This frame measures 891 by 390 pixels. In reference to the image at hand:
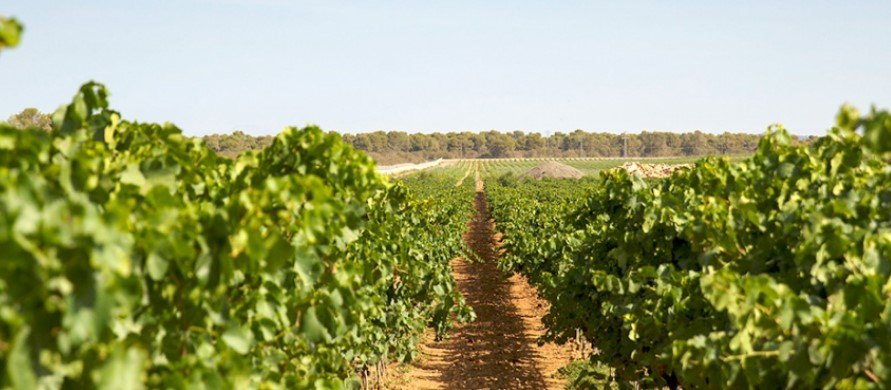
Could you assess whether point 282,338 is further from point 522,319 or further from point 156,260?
point 522,319

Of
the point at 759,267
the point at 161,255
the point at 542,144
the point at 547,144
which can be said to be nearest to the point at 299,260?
the point at 161,255

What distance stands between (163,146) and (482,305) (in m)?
15.3

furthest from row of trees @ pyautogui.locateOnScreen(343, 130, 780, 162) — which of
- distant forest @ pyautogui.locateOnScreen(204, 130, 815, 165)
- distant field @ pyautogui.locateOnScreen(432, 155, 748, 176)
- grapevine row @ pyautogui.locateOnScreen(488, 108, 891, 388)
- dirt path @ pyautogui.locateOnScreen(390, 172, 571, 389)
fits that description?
grapevine row @ pyautogui.locateOnScreen(488, 108, 891, 388)

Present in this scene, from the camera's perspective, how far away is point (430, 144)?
180 metres

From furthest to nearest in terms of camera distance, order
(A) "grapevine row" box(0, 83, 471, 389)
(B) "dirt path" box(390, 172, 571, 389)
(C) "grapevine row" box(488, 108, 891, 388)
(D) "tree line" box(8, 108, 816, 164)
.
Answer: (D) "tree line" box(8, 108, 816, 164) < (B) "dirt path" box(390, 172, 571, 389) < (C) "grapevine row" box(488, 108, 891, 388) < (A) "grapevine row" box(0, 83, 471, 389)

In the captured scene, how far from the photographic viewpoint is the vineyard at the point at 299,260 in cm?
223

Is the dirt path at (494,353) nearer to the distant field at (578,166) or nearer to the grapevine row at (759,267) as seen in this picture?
the grapevine row at (759,267)

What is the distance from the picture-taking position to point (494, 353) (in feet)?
48.2

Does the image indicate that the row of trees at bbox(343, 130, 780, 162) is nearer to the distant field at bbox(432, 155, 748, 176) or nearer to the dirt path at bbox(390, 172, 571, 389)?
the distant field at bbox(432, 155, 748, 176)

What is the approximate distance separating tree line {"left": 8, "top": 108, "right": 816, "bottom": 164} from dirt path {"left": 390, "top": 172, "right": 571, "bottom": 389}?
13067 centimetres

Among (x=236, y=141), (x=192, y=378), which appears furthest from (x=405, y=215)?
(x=236, y=141)

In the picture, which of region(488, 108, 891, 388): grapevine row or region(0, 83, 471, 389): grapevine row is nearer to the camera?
region(0, 83, 471, 389): grapevine row

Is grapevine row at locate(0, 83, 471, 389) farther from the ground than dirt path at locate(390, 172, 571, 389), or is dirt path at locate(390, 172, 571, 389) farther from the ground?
grapevine row at locate(0, 83, 471, 389)

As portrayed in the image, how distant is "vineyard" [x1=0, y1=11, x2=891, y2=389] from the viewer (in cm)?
223
